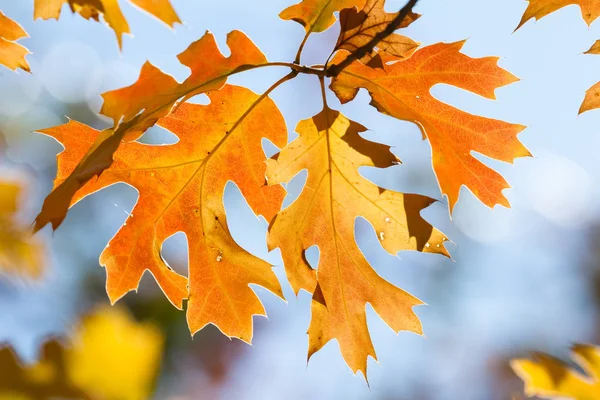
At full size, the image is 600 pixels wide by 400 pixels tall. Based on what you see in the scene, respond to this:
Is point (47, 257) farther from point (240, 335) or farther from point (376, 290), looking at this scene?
point (376, 290)

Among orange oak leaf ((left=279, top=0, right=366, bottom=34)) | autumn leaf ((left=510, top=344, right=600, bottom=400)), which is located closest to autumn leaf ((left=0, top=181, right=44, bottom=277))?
orange oak leaf ((left=279, top=0, right=366, bottom=34))

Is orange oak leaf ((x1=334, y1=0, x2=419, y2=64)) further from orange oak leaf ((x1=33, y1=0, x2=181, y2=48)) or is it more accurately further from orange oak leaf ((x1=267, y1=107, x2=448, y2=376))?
orange oak leaf ((x1=33, y1=0, x2=181, y2=48))

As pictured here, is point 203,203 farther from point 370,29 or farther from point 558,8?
point 558,8

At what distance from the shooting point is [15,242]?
229cm

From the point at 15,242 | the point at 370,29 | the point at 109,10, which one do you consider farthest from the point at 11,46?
the point at 15,242

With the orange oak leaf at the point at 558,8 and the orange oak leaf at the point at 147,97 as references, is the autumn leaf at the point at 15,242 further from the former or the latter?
the orange oak leaf at the point at 558,8

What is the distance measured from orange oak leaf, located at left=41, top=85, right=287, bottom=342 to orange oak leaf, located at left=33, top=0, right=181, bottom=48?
33 centimetres

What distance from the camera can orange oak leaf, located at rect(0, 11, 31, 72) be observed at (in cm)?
148

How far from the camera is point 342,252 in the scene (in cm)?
161

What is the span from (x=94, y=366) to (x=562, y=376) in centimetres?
78

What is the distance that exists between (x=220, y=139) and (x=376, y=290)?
1.79 ft

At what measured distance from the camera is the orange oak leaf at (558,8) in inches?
54.9

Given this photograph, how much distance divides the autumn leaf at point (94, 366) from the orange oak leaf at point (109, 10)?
565 millimetres

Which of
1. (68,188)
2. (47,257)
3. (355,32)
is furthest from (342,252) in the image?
(47,257)
